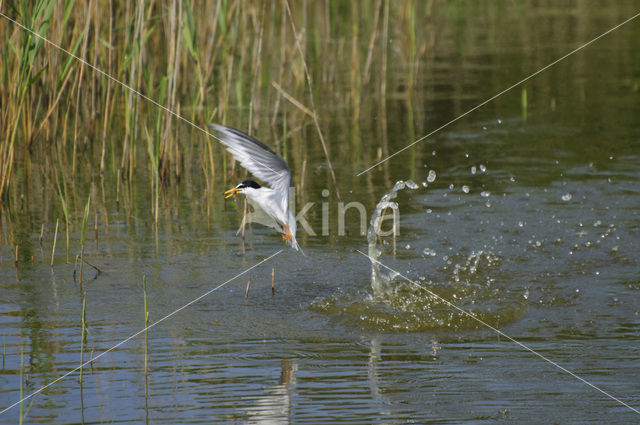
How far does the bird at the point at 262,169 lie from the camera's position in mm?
3971

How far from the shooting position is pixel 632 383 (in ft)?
11.2

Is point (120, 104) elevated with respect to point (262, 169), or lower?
elevated

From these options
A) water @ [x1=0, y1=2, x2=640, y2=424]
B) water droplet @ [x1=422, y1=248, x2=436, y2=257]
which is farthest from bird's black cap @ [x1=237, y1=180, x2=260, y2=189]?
water droplet @ [x1=422, y1=248, x2=436, y2=257]

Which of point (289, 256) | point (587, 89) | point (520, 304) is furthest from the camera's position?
point (587, 89)

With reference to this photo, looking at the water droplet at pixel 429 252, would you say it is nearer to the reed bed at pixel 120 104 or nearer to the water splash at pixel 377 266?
the water splash at pixel 377 266

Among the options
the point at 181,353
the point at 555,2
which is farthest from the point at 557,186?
the point at 555,2

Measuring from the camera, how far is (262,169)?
4051 millimetres

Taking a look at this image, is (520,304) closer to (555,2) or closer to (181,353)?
(181,353)

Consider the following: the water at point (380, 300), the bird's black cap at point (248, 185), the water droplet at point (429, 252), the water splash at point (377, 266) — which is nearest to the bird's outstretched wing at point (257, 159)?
the bird's black cap at point (248, 185)

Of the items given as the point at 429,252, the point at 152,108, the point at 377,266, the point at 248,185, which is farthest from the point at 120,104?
the point at 248,185

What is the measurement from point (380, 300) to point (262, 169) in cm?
92

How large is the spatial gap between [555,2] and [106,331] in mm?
12276

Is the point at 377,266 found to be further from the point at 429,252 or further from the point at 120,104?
the point at 120,104

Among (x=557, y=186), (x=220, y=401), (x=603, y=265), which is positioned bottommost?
(x=220, y=401)
